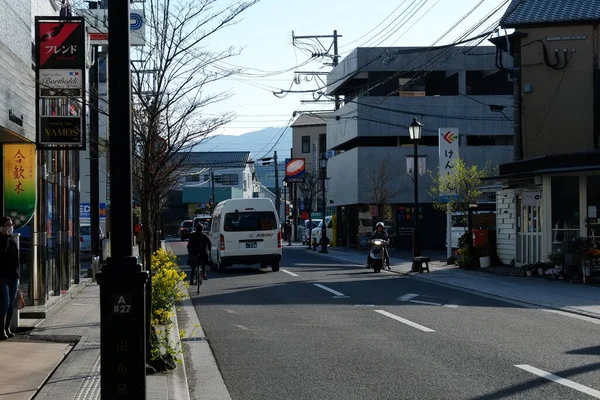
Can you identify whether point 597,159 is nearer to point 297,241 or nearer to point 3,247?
point 3,247

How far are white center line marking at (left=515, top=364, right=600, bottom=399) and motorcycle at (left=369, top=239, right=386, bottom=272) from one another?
20.0 metres

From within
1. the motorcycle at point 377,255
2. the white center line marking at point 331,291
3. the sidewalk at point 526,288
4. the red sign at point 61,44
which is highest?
the red sign at point 61,44

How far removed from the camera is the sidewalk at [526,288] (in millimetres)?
18766

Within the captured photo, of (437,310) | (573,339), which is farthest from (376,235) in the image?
(573,339)

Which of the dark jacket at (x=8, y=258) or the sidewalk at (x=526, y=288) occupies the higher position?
the dark jacket at (x=8, y=258)

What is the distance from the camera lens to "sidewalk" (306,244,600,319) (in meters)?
18.8

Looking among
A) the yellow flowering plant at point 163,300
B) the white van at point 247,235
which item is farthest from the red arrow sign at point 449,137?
the yellow flowering plant at point 163,300

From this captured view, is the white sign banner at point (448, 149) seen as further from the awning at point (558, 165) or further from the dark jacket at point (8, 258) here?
the dark jacket at point (8, 258)

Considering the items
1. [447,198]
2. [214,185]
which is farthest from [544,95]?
[214,185]

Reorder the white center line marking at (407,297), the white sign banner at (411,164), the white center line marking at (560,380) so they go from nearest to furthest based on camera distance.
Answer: the white center line marking at (560,380) → the white center line marking at (407,297) → the white sign banner at (411,164)

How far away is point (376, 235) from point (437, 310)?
14466 mm

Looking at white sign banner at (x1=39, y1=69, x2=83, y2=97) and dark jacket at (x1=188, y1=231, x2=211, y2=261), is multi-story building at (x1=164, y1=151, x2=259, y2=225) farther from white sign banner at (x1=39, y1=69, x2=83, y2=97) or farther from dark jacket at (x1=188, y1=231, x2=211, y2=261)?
white sign banner at (x1=39, y1=69, x2=83, y2=97)

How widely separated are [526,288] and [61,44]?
549 inches

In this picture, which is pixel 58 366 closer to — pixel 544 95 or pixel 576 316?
pixel 576 316
